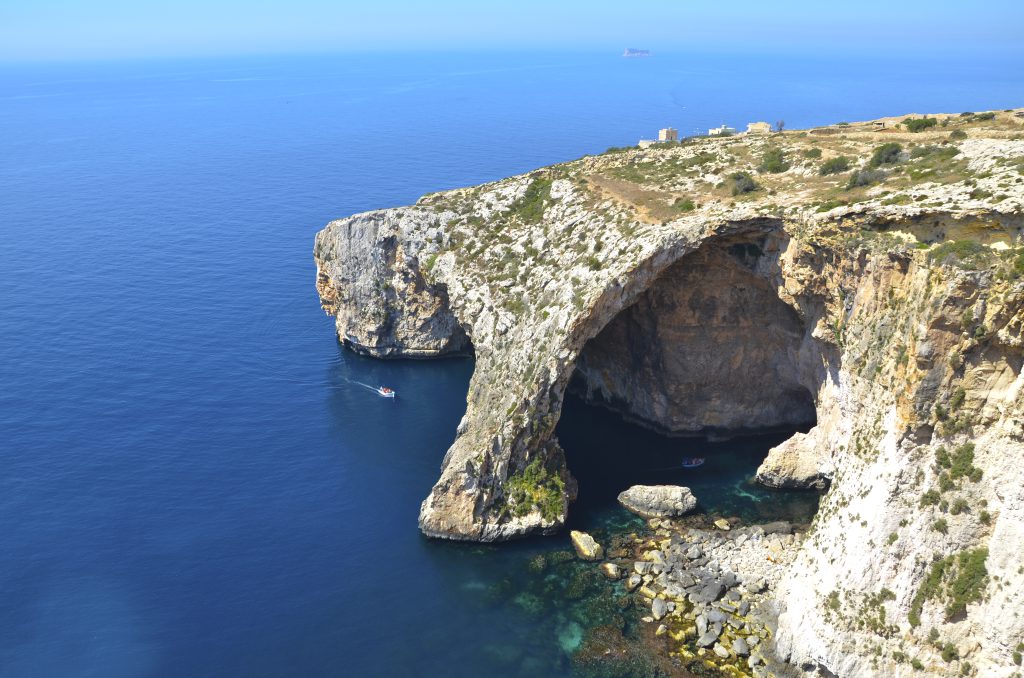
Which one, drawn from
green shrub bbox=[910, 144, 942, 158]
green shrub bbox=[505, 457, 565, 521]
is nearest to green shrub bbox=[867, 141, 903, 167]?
green shrub bbox=[910, 144, 942, 158]

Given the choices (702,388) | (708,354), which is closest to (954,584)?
(708,354)

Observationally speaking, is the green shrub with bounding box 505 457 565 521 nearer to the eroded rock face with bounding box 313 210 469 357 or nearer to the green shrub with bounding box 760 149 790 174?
the eroded rock face with bounding box 313 210 469 357

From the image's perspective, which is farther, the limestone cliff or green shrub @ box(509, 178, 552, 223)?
green shrub @ box(509, 178, 552, 223)

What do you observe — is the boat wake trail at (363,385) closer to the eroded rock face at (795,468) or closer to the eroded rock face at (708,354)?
the eroded rock face at (708,354)

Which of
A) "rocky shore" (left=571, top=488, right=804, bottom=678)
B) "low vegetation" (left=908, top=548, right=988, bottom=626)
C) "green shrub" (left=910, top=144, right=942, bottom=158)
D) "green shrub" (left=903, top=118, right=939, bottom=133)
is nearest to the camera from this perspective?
"low vegetation" (left=908, top=548, right=988, bottom=626)

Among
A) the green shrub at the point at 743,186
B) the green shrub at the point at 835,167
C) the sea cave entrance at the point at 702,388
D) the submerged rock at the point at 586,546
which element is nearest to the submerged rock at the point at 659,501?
the sea cave entrance at the point at 702,388

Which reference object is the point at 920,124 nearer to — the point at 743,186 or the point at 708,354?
the point at 743,186
